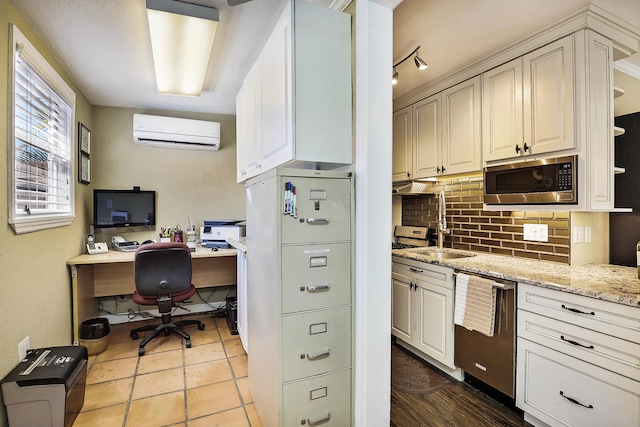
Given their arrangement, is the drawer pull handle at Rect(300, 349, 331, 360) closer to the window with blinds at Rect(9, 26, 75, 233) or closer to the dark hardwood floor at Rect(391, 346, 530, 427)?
the dark hardwood floor at Rect(391, 346, 530, 427)

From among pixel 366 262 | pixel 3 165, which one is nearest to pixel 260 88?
pixel 366 262

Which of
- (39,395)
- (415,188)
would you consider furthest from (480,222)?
(39,395)

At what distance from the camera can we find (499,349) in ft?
6.15

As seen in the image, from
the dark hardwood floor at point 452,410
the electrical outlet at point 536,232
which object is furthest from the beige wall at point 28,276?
the electrical outlet at point 536,232

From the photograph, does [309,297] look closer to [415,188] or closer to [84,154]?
[415,188]

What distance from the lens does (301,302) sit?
144 centimetres

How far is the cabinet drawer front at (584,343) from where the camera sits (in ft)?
4.44

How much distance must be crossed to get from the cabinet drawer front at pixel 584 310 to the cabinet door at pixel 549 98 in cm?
89

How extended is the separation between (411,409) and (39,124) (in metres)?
3.10

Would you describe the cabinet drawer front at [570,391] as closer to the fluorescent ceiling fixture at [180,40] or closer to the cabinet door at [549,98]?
the cabinet door at [549,98]

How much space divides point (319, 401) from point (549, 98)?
219 cm

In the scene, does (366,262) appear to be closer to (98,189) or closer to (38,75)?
(38,75)

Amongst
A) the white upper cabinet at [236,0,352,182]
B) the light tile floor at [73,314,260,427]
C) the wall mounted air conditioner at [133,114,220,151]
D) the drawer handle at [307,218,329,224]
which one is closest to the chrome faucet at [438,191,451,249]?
the white upper cabinet at [236,0,352,182]

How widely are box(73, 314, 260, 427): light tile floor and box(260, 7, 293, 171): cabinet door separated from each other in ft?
5.02
